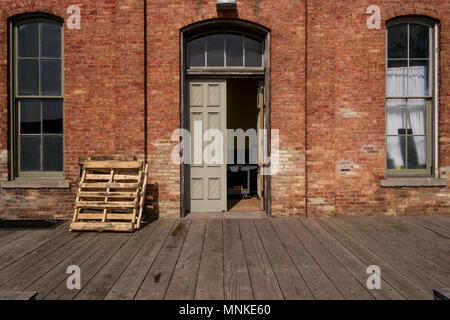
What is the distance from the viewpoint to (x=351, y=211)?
5398 millimetres

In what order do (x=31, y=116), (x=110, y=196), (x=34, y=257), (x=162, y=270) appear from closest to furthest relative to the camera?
(x=162, y=270) < (x=34, y=257) < (x=110, y=196) < (x=31, y=116)

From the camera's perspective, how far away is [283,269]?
124 inches

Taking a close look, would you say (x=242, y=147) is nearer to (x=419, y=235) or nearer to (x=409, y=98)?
(x=409, y=98)

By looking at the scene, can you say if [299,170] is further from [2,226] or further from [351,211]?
[2,226]

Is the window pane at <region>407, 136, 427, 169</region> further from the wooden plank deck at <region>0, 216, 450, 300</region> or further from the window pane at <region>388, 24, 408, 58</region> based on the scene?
the window pane at <region>388, 24, 408, 58</region>

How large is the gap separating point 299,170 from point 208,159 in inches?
69.1

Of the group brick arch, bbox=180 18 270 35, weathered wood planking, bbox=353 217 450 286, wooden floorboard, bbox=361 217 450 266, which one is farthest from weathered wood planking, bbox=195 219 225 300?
brick arch, bbox=180 18 270 35

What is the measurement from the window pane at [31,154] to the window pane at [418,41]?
738 centimetres

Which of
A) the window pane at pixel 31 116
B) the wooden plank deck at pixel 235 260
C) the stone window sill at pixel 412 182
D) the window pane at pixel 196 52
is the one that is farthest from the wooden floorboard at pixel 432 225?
the window pane at pixel 31 116

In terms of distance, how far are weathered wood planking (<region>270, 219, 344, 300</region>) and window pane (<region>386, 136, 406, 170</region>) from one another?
2.69 m

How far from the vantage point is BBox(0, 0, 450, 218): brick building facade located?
208 inches

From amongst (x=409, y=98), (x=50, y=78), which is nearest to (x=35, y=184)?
(x=50, y=78)

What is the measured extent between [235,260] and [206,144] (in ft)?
9.09

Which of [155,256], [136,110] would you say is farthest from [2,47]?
[155,256]
